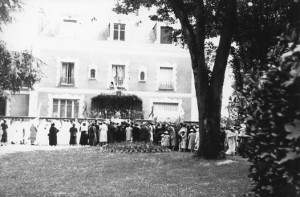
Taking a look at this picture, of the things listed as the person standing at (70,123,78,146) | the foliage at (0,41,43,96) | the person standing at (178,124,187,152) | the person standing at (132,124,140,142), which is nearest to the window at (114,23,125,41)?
the person standing at (70,123,78,146)

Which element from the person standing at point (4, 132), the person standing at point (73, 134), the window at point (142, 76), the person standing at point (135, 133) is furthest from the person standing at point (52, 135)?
the window at point (142, 76)

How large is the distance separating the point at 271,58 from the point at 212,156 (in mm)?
10008

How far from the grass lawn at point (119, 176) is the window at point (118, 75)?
1701 cm

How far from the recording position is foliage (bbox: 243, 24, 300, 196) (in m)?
4.05

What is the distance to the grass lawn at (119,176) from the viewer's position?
9750 millimetres

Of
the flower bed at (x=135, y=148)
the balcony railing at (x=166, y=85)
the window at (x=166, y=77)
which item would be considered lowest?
the flower bed at (x=135, y=148)

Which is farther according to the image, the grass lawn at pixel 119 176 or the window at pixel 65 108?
the window at pixel 65 108

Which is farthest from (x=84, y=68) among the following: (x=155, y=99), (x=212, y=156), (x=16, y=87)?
(x=212, y=156)

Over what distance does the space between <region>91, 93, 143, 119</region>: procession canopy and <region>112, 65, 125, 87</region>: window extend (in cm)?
169

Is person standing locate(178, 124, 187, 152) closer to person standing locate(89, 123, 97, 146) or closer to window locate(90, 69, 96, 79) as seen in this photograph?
person standing locate(89, 123, 97, 146)

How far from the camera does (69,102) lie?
32656 millimetres

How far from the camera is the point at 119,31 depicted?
34.4 meters

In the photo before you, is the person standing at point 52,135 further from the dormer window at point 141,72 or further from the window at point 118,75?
the dormer window at point 141,72

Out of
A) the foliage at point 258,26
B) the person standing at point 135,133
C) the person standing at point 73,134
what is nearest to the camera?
the foliage at point 258,26
